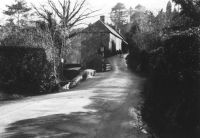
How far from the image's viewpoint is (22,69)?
66.6ft

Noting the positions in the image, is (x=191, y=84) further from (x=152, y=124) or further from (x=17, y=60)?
(x=17, y=60)

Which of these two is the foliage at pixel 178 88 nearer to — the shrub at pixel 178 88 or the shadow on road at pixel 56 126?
the shrub at pixel 178 88

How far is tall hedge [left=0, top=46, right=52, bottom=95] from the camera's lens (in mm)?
19969

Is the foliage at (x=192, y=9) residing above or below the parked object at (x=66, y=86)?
above

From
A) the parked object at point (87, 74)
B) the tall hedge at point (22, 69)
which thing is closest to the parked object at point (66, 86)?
the tall hedge at point (22, 69)

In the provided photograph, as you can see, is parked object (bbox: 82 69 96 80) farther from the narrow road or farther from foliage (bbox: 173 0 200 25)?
foliage (bbox: 173 0 200 25)

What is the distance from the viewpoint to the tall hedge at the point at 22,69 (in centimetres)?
1997

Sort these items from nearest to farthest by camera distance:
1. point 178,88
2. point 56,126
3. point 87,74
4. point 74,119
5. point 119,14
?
point 56,126
point 74,119
point 178,88
point 87,74
point 119,14

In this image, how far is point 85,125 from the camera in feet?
36.6

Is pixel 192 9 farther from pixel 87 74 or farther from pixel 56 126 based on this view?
pixel 87 74

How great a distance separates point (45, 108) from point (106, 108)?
9.32ft

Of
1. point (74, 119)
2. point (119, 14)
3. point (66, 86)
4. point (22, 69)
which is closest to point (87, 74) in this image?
point (66, 86)

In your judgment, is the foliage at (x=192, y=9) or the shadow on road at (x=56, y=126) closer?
the shadow on road at (x=56, y=126)

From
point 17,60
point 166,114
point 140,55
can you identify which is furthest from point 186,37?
point 140,55
